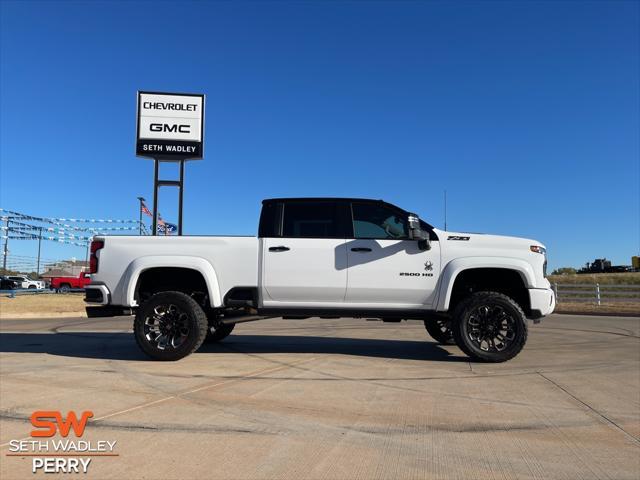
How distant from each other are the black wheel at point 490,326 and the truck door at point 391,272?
50 cm

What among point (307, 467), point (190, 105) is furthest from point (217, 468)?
point (190, 105)

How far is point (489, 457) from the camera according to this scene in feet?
10.8

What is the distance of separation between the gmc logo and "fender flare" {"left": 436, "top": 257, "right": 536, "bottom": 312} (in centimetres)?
1465

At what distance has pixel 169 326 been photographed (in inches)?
267

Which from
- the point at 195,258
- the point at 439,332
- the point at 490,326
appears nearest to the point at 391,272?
the point at 490,326

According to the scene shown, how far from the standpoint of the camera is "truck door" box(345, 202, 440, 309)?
6699mm

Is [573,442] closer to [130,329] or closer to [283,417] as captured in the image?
[283,417]

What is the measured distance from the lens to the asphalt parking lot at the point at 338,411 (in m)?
3.14

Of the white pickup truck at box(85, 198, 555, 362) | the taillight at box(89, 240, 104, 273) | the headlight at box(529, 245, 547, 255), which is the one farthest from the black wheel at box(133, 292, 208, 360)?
the headlight at box(529, 245, 547, 255)

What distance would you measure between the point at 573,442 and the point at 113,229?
4773 cm

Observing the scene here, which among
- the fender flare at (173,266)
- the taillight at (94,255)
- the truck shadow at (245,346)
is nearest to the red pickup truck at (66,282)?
the truck shadow at (245,346)

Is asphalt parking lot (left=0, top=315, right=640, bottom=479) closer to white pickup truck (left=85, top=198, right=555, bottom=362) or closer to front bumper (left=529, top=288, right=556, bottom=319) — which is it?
white pickup truck (left=85, top=198, right=555, bottom=362)

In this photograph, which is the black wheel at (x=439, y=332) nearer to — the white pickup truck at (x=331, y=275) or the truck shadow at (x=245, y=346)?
the truck shadow at (x=245, y=346)

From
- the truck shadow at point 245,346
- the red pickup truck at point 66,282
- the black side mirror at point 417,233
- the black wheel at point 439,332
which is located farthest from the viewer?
the red pickup truck at point 66,282
